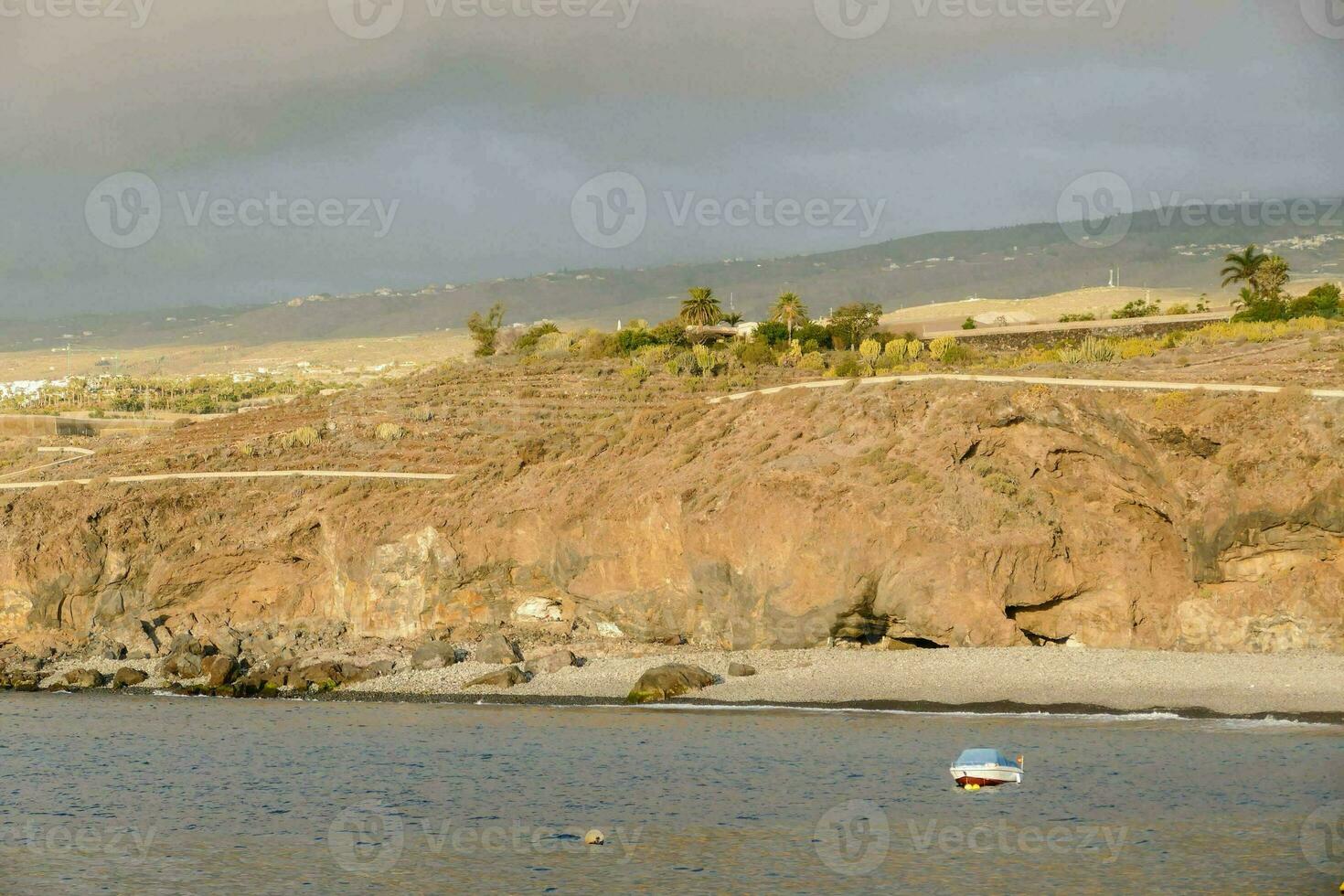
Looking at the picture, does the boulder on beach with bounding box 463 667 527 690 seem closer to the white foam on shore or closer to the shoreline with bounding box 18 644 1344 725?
the shoreline with bounding box 18 644 1344 725

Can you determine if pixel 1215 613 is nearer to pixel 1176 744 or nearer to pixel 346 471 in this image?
pixel 1176 744

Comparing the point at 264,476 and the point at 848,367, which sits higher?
the point at 848,367

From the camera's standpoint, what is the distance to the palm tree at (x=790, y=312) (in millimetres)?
76750

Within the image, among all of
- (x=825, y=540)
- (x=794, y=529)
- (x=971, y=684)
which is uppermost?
(x=794, y=529)

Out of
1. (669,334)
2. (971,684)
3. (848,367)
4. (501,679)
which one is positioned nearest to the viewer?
(971,684)

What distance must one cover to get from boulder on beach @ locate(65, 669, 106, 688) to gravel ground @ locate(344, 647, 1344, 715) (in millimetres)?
10229

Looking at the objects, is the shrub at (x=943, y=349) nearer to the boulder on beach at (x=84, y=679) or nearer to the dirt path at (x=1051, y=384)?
the dirt path at (x=1051, y=384)

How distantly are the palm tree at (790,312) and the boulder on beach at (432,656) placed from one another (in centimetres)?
3912

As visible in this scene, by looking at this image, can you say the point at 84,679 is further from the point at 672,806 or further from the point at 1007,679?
the point at 1007,679

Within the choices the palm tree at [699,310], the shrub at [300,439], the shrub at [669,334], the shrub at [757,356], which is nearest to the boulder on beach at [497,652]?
the shrub at [300,439]

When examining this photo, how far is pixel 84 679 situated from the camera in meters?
41.7

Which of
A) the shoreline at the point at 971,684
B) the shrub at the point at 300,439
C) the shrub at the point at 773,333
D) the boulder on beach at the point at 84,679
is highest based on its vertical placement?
the shrub at the point at 773,333

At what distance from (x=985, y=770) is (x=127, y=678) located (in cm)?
2661

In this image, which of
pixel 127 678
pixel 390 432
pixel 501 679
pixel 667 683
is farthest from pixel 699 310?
pixel 667 683
